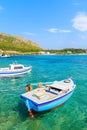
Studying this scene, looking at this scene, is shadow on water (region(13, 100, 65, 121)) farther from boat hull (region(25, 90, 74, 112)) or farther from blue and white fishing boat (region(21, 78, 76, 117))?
boat hull (region(25, 90, 74, 112))

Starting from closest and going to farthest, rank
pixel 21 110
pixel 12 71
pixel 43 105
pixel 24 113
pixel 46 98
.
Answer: pixel 43 105 < pixel 46 98 < pixel 24 113 < pixel 21 110 < pixel 12 71

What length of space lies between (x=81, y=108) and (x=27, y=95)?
341 inches

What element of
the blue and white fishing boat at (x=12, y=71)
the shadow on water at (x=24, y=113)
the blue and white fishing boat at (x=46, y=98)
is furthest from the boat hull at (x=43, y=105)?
the blue and white fishing boat at (x=12, y=71)

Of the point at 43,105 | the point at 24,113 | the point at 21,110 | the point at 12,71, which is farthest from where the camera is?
the point at 12,71

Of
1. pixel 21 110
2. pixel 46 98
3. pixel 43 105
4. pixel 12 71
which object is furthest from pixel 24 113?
pixel 12 71

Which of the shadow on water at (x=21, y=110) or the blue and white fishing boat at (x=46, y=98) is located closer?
the blue and white fishing boat at (x=46, y=98)

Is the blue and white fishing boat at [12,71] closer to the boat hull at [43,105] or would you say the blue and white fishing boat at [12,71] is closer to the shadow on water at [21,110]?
the shadow on water at [21,110]

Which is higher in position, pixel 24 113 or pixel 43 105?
pixel 43 105

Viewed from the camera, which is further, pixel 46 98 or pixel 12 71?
pixel 12 71

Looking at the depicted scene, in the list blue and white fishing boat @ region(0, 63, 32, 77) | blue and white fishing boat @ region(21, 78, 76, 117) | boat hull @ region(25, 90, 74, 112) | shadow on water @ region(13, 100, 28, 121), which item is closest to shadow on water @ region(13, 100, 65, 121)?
shadow on water @ region(13, 100, 28, 121)

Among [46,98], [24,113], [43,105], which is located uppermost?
[46,98]

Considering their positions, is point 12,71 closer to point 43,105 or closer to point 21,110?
point 21,110

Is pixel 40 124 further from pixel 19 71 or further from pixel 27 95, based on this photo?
pixel 19 71

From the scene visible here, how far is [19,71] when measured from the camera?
5459cm
